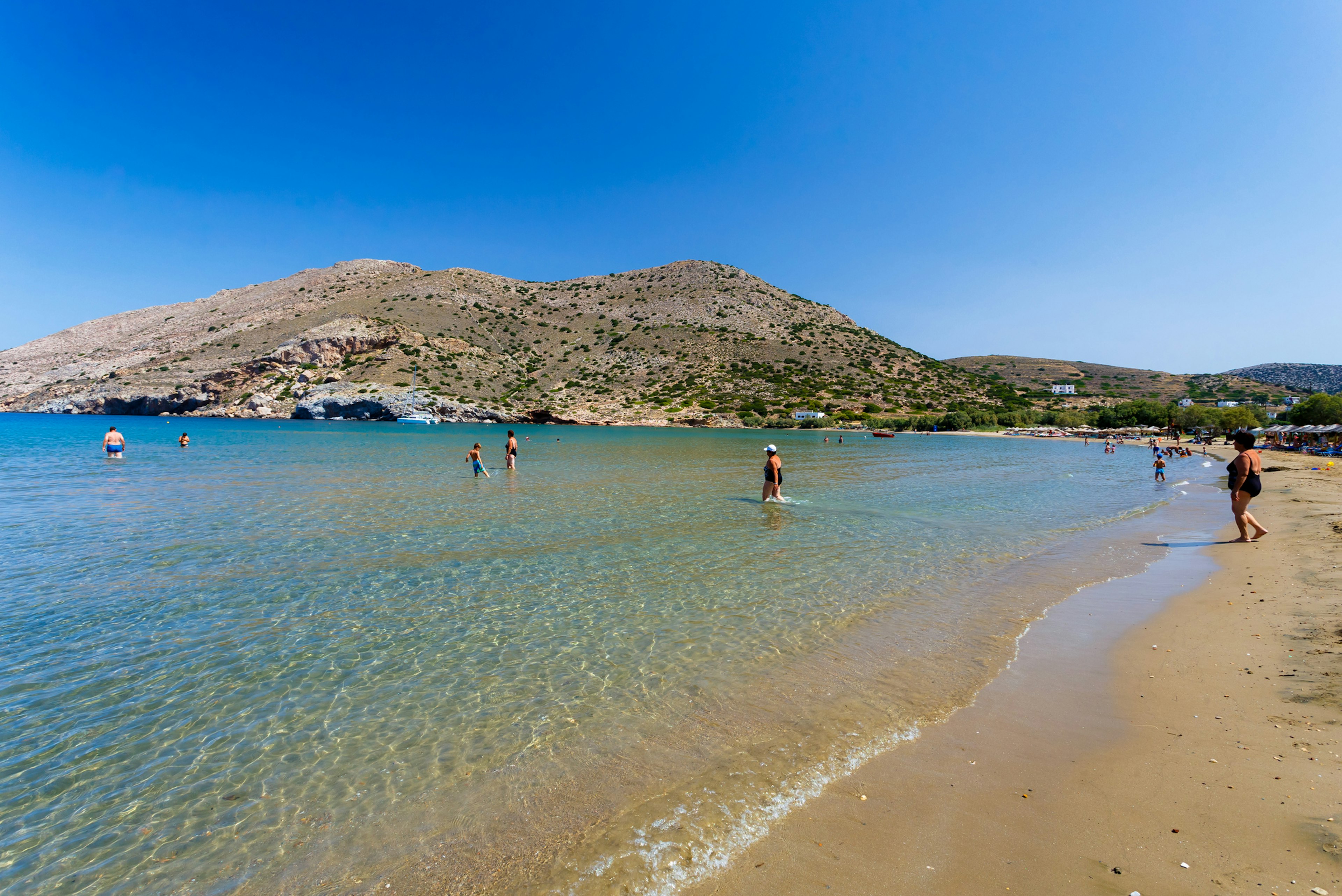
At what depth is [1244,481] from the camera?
12648 mm

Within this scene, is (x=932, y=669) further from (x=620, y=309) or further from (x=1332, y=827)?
(x=620, y=309)

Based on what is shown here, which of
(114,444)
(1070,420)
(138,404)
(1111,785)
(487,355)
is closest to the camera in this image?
(1111,785)

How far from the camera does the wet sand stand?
3.29m

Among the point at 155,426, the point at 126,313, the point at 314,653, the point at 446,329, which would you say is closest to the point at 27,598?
the point at 314,653

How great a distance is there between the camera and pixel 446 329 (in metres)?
109

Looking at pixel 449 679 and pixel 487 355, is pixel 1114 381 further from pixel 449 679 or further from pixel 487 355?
pixel 449 679

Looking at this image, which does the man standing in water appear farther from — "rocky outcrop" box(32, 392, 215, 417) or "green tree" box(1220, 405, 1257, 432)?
"green tree" box(1220, 405, 1257, 432)

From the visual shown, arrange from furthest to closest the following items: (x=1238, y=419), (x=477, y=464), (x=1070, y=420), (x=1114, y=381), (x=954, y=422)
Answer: (x=1114, y=381)
(x=1070, y=420)
(x=954, y=422)
(x=1238, y=419)
(x=477, y=464)

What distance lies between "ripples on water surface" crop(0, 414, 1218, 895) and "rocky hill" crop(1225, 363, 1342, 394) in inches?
8465

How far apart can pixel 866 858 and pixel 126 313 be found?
204 metres

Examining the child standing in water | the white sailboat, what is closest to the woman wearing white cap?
the child standing in water

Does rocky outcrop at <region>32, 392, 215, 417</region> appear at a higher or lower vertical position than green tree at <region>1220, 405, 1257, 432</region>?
higher

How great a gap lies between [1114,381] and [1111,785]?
182 metres

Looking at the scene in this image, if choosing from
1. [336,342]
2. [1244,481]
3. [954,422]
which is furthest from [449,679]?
[336,342]
